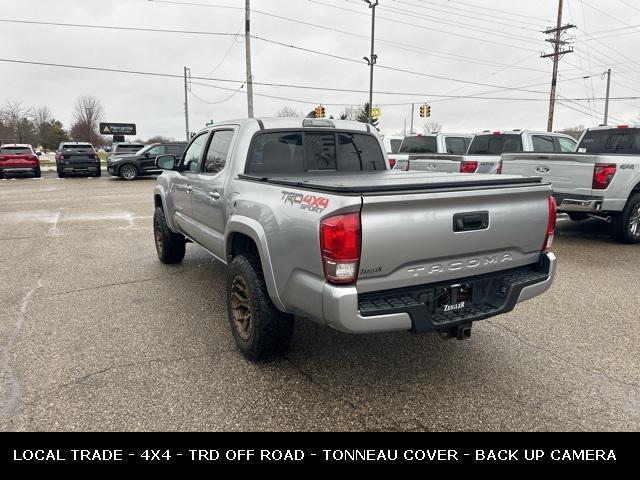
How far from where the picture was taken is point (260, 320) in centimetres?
330

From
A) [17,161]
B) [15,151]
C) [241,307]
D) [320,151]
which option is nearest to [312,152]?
[320,151]

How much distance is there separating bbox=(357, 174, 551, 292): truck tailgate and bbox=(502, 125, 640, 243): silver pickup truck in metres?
4.75

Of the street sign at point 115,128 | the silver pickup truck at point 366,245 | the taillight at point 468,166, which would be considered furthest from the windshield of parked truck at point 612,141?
the street sign at point 115,128

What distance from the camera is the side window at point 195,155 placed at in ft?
16.6

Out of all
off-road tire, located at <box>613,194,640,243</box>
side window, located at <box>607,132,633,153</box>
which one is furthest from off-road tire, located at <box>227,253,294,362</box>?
side window, located at <box>607,132,633,153</box>

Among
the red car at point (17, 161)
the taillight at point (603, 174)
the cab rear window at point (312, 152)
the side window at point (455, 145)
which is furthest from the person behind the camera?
the red car at point (17, 161)

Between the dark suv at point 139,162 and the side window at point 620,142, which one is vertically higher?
the side window at point 620,142

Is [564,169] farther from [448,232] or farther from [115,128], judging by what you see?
[115,128]

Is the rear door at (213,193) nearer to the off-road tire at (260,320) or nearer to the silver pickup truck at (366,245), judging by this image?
the silver pickup truck at (366,245)

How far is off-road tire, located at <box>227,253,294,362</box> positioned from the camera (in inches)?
130

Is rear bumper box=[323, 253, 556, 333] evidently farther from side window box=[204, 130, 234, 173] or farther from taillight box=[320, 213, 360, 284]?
side window box=[204, 130, 234, 173]

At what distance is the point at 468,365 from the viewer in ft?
11.8

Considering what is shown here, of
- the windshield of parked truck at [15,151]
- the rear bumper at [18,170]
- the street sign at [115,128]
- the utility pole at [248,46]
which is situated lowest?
the rear bumper at [18,170]
